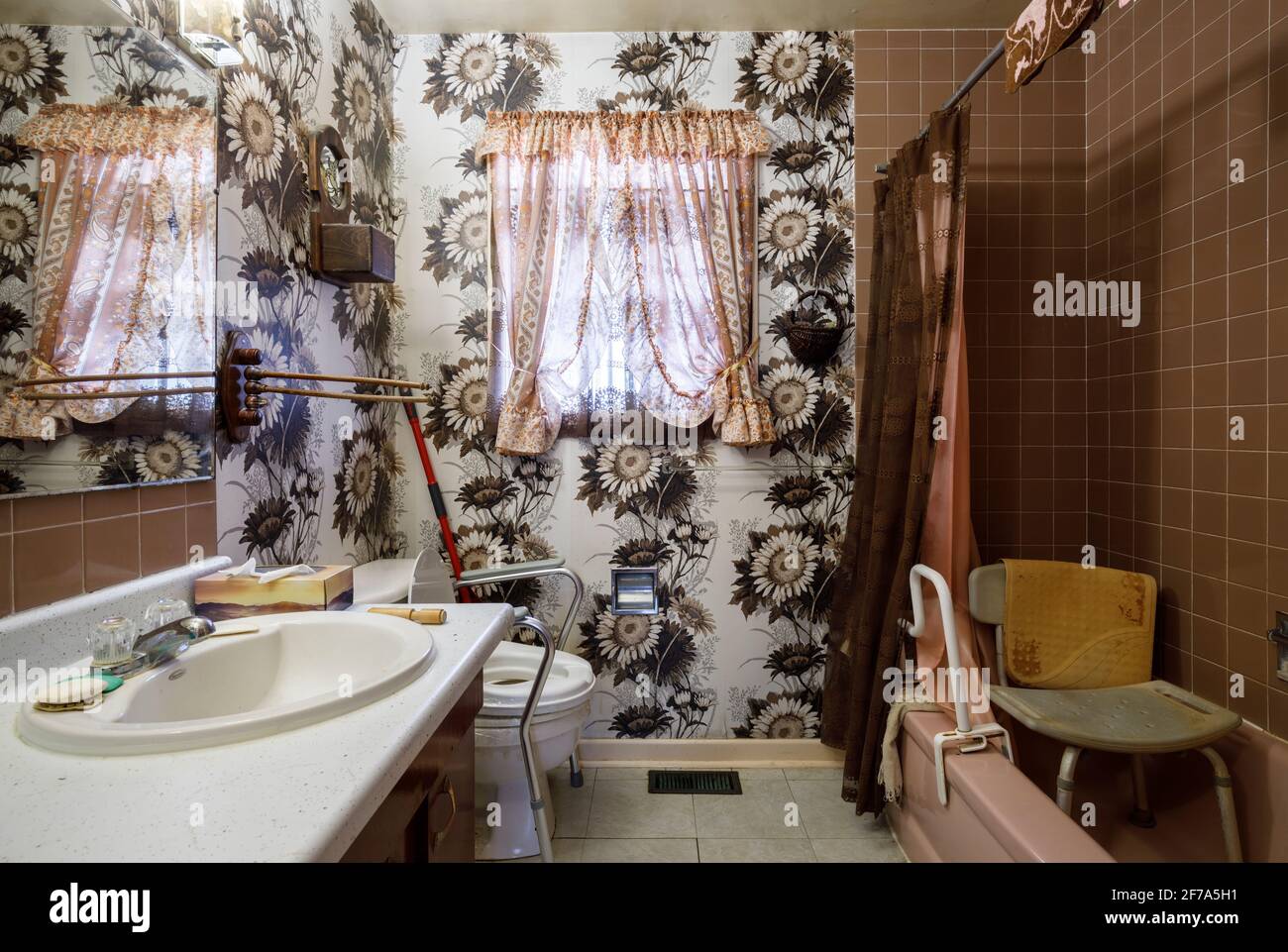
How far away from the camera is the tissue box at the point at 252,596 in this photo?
3.87 feet

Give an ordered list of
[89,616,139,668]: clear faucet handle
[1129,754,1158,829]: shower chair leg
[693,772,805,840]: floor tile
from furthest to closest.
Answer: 1. [693,772,805,840]: floor tile
2. [1129,754,1158,829]: shower chair leg
3. [89,616,139,668]: clear faucet handle

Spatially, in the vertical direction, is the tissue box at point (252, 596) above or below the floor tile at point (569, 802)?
above

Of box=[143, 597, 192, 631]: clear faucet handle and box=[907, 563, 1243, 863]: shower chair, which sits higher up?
box=[143, 597, 192, 631]: clear faucet handle

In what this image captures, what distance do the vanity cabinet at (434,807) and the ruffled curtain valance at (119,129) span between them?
0.99 meters

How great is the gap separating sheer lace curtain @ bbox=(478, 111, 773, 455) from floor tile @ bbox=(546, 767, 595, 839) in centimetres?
111

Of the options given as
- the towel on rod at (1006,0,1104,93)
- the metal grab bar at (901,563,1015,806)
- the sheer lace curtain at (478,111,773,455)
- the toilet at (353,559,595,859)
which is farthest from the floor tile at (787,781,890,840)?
the towel on rod at (1006,0,1104,93)

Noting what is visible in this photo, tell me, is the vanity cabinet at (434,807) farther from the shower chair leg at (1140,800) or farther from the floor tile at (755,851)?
the shower chair leg at (1140,800)

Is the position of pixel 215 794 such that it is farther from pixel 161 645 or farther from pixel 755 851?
pixel 755 851

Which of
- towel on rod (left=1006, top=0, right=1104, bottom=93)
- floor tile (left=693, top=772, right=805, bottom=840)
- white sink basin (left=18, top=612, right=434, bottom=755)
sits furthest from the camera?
floor tile (left=693, top=772, right=805, bottom=840)

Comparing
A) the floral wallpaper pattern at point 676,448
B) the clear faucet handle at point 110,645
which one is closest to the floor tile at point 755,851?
the floral wallpaper pattern at point 676,448

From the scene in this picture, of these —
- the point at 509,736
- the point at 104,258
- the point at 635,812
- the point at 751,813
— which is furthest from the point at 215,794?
the point at 751,813

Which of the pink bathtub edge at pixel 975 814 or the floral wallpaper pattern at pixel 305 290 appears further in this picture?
the floral wallpaper pattern at pixel 305 290

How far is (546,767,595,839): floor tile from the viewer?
6.37 feet

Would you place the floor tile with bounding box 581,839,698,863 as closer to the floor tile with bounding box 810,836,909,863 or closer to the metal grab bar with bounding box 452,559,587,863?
the metal grab bar with bounding box 452,559,587,863
